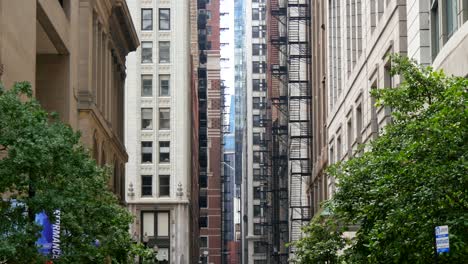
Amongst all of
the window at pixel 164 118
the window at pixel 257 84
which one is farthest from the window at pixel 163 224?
the window at pixel 257 84

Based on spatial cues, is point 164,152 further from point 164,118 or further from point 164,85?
point 164,85

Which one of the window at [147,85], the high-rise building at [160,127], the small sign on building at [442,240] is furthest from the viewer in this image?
the window at [147,85]

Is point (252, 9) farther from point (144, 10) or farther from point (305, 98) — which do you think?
point (305, 98)

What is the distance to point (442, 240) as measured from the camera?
58.6ft

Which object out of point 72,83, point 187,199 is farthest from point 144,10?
point 72,83

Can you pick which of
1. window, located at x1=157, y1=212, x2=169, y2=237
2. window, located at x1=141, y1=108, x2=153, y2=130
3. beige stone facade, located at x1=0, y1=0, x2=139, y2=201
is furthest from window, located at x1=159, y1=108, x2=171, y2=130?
beige stone facade, located at x1=0, y1=0, x2=139, y2=201

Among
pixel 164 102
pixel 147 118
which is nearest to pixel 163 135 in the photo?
pixel 147 118

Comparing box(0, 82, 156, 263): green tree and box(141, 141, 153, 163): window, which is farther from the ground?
box(141, 141, 153, 163): window

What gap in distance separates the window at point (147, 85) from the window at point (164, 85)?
96 centimetres

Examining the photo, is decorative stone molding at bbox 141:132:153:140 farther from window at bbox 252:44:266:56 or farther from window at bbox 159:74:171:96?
window at bbox 252:44:266:56

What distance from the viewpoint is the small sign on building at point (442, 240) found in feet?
58.4

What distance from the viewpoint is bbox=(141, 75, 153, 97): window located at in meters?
103

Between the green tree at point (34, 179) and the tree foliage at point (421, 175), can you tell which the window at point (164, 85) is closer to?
the green tree at point (34, 179)

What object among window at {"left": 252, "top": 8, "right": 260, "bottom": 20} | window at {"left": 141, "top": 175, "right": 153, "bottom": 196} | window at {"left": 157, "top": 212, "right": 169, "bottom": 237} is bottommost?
window at {"left": 157, "top": 212, "right": 169, "bottom": 237}
